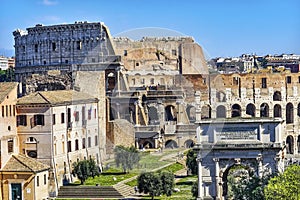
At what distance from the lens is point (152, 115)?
154ft

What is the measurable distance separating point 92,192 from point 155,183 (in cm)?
261

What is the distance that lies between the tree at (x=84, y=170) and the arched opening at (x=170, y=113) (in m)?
16.0

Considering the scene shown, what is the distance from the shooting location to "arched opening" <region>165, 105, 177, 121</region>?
46.4 metres

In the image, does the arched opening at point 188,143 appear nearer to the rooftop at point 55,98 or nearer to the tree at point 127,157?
the rooftop at point 55,98

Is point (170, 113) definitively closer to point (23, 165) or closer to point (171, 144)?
point (171, 144)

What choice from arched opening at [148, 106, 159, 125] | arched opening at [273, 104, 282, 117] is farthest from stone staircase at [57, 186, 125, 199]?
arched opening at [273, 104, 282, 117]

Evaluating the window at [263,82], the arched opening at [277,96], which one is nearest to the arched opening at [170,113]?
the window at [263,82]

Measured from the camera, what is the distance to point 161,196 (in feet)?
89.6

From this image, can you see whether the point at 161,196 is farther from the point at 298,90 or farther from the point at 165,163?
the point at 298,90

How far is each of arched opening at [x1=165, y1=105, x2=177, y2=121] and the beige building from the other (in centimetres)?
1448

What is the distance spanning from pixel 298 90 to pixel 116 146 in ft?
64.0

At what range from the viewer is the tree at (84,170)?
97.7 feet

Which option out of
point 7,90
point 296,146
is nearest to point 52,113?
point 7,90

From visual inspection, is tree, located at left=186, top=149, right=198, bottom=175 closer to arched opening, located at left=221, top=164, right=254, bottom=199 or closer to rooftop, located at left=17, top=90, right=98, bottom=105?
arched opening, located at left=221, top=164, right=254, bottom=199
